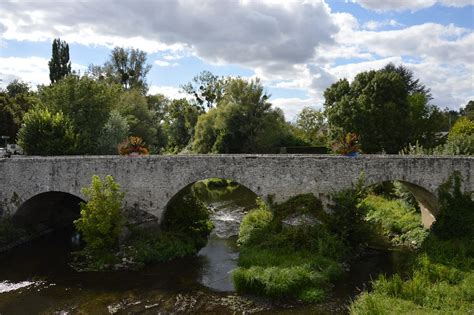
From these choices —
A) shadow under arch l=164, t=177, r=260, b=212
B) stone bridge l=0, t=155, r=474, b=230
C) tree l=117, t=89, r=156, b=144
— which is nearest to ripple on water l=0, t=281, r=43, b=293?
stone bridge l=0, t=155, r=474, b=230

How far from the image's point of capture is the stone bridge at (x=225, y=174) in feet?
70.1

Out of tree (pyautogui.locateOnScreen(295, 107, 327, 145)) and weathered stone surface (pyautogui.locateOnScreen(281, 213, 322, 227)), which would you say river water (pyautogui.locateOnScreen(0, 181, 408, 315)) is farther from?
tree (pyautogui.locateOnScreen(295, 107, 327, 145))

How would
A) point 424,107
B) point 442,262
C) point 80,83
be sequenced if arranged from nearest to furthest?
1. point 442,262
2. point 80,83
3. point 424,107

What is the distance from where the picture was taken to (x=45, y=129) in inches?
1112

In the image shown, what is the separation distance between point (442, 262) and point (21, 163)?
77.0 ft

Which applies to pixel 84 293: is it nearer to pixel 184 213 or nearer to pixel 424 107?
pixel 184 213

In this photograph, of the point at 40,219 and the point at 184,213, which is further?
the point at 40,219

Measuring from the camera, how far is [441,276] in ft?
54.4

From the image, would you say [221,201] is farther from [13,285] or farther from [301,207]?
[13,285]

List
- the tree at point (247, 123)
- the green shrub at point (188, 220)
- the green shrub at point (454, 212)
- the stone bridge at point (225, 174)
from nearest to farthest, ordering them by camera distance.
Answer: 1. the green shrub at point (454, 212)
2. the stone bridge at point (225, 174)
3. the green shrub at point (188, 220)
4. the tree at point (247, 123)

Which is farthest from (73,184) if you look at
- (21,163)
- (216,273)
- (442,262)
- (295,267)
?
(442,262)

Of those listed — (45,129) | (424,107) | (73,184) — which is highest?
(424,107)

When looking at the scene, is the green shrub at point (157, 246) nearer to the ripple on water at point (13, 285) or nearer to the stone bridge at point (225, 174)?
the stone bridge at point (225, 174)

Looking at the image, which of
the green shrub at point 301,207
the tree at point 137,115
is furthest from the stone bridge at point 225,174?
the tree at point 137,115
